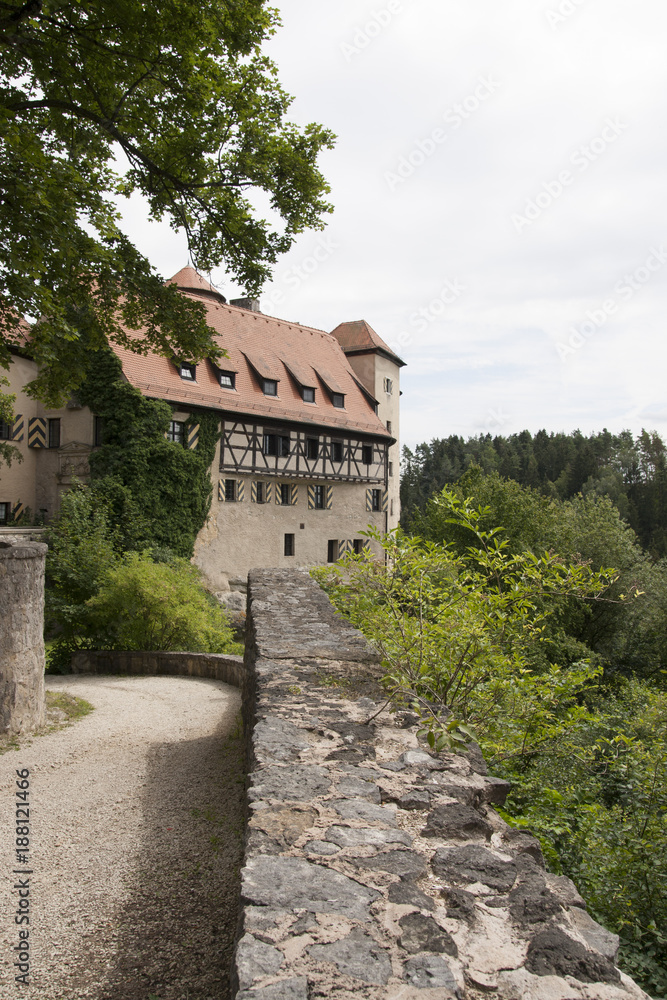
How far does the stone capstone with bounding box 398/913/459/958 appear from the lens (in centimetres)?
180

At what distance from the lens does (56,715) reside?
7551 mm

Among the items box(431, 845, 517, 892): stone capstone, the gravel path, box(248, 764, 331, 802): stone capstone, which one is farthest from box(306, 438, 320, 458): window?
box(431, 845, 517, 892): stone capstone

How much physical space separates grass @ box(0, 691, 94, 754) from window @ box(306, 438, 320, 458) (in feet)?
57.1

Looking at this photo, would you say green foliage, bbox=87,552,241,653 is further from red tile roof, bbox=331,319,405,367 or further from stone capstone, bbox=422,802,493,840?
red tile roof, bbox=331,319,405,367

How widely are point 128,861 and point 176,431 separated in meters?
18.0

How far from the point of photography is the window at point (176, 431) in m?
20.6

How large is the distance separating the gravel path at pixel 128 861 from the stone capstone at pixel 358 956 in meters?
1.07

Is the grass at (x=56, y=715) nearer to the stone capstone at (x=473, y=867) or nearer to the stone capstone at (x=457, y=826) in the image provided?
the stone capstone at (x=457, y=826)

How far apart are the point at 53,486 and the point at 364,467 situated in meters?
12.7

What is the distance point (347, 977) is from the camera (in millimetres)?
1671

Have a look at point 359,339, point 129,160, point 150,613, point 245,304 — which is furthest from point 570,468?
point 129,160

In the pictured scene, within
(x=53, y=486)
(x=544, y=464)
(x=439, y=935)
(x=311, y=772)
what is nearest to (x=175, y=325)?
(x=311, y=772)

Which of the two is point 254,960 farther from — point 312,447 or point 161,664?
point 312,447

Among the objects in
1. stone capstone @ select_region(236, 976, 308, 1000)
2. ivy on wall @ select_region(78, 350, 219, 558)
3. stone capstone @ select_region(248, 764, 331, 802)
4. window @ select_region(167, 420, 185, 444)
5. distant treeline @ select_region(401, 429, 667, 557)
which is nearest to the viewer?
stone capstone @ select_region(236, 976, 308, 1000)
